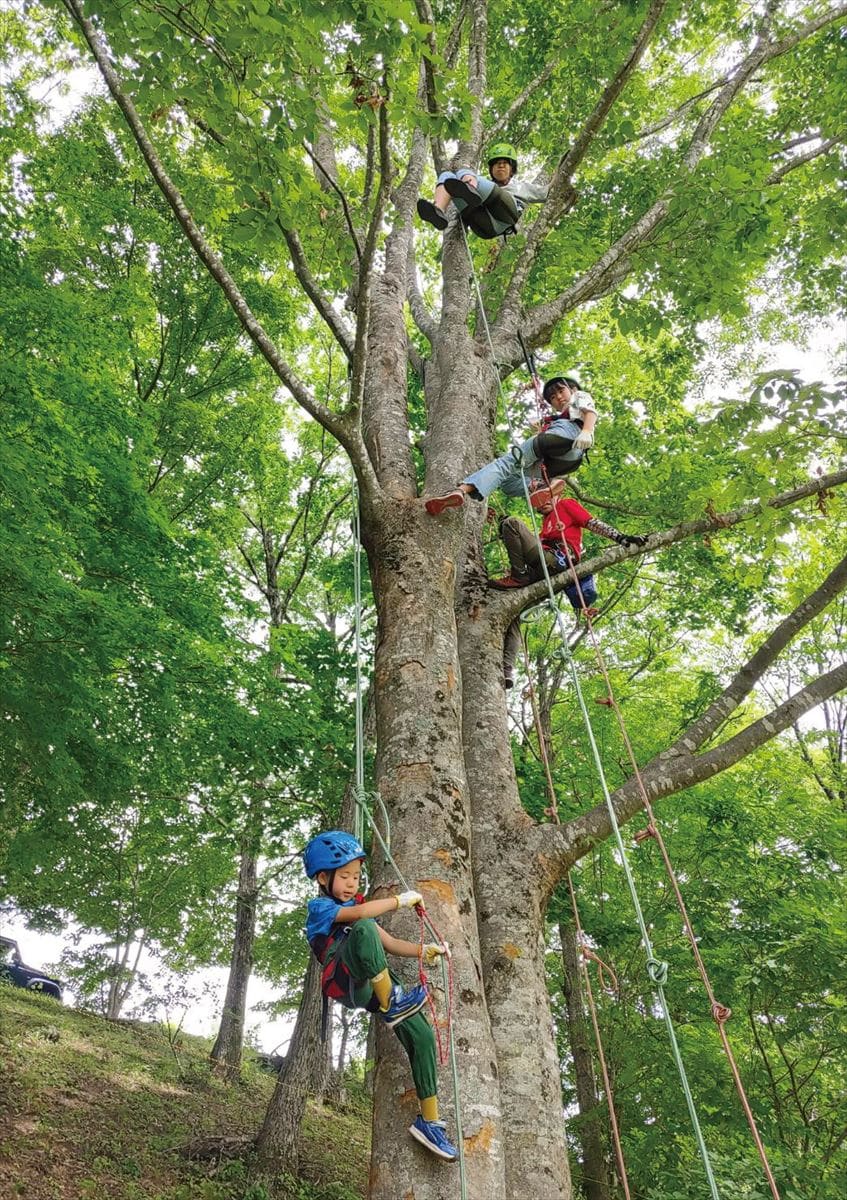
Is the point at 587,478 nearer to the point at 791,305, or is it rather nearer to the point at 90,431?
the point at 791,305

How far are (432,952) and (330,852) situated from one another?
2.08ft

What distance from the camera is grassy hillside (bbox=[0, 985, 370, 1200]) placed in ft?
18.2

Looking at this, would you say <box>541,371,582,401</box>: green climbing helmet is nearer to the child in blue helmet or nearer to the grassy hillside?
the child in blue helmet

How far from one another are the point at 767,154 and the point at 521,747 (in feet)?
19.2

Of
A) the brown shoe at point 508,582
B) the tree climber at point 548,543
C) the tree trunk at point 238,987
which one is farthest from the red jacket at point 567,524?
the tree trunk at point 238,987

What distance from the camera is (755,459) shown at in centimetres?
430

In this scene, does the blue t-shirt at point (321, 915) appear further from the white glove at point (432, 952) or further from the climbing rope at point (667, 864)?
the climbing rope at point (667, 864)

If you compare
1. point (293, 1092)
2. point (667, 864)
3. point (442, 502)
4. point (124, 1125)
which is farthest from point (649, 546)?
point (124, 1125)

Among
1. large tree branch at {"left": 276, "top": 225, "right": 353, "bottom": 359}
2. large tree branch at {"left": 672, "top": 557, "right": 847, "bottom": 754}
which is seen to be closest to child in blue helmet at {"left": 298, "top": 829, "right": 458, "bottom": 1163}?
large tree branch at {"left": 672, "top": 557, "right": 847, "bottom": 754}

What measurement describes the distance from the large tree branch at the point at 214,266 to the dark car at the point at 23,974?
13.7m

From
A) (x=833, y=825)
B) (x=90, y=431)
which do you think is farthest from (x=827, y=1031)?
(x=90, y=431)

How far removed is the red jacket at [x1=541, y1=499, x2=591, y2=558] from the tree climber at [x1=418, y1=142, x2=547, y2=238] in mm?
2168

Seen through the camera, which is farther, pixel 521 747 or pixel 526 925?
pixel 521 747

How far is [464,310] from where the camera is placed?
4.68 meters
